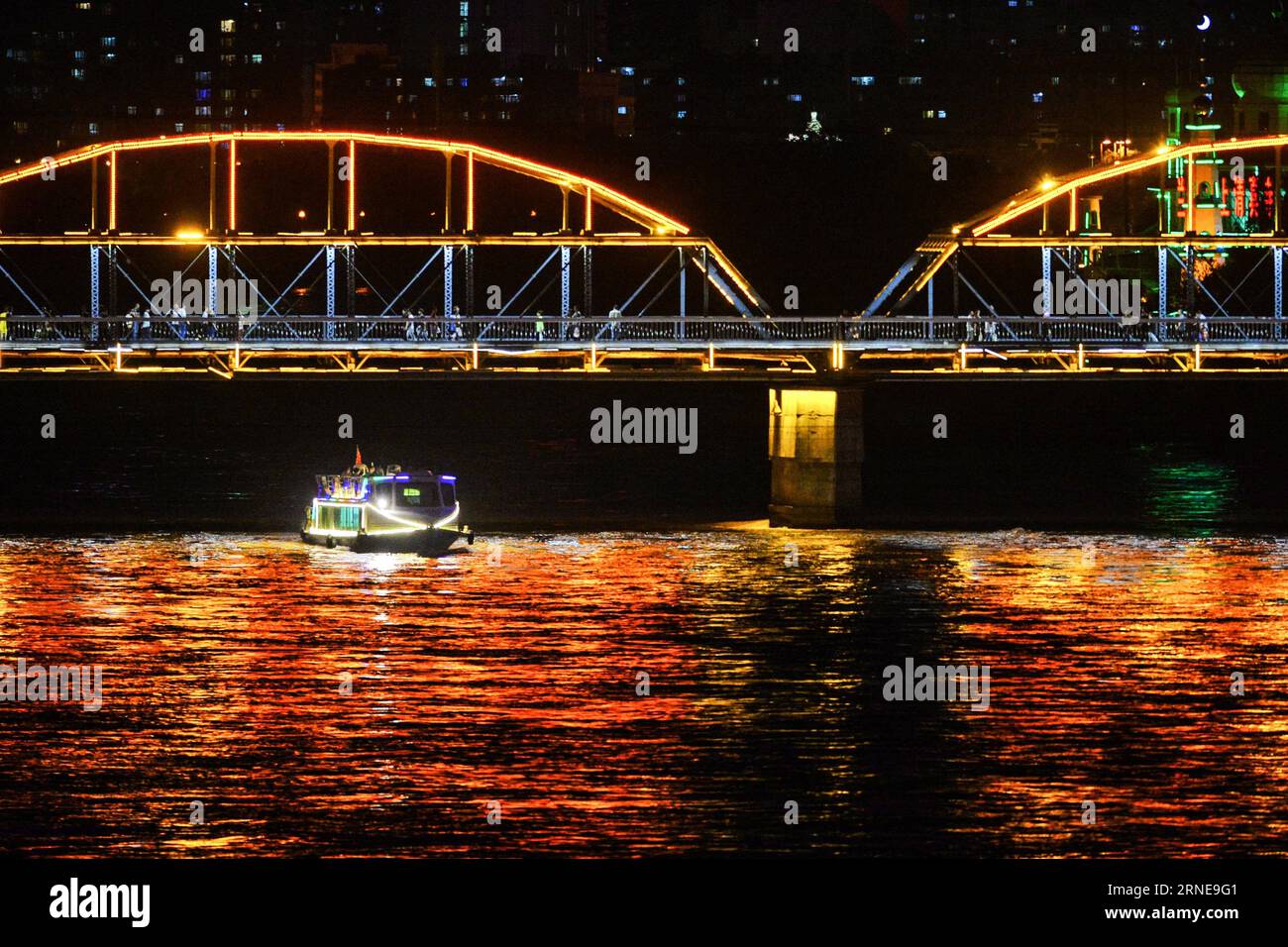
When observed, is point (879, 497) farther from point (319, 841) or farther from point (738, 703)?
point (319, 841)

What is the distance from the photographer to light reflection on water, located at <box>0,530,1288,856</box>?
35.8 meters

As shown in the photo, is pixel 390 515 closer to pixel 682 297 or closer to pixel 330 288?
pixel 330 288

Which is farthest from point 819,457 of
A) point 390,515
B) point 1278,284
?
point 1278,284

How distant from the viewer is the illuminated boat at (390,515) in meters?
82.8

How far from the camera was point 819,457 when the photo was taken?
3617 inches

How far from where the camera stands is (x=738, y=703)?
48625 mm

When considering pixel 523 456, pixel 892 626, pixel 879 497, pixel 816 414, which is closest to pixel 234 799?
pixel 892 626

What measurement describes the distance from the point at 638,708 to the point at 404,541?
36577 millimetres
